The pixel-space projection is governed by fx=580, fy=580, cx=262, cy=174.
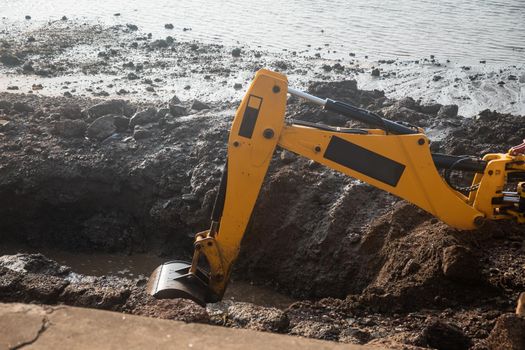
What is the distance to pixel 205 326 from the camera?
10.3 feet

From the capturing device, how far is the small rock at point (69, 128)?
25.4ft

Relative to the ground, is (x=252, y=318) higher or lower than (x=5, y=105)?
higher

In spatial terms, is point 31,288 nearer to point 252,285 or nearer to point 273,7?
point 252,285

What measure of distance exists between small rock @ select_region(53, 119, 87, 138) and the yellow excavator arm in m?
3.56

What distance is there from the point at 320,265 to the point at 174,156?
8.32 feet

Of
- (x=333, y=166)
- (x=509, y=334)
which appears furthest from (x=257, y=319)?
(x=509, y=334)

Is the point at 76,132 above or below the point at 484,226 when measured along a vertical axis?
below

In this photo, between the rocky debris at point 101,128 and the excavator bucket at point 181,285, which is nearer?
the excavator bucket at point 181,285

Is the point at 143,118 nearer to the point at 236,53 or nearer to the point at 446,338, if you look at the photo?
the point at 236,53

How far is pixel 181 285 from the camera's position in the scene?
489 centimetres

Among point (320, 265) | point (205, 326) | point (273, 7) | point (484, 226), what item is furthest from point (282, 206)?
point (273, 7)

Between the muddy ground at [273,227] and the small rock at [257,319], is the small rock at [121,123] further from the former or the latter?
the small rock at [257,319]

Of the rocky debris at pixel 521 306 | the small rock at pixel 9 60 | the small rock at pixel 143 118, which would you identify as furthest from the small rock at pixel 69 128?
the rocky debris at pixel 521 306

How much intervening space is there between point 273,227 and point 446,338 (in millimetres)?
2776
